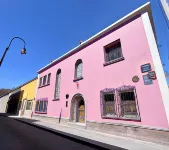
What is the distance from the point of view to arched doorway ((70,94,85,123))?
1056 cm

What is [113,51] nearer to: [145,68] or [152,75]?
[145,68]

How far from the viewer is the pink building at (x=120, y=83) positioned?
6.05m

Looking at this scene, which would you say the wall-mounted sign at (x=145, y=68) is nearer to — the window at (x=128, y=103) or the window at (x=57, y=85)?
the window at (x=128, y=103)

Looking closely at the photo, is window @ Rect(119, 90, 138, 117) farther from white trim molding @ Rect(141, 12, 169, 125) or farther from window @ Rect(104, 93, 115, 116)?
white trim molding @ Rect(141, 12, 169, 125)

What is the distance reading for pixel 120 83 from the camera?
749 cm

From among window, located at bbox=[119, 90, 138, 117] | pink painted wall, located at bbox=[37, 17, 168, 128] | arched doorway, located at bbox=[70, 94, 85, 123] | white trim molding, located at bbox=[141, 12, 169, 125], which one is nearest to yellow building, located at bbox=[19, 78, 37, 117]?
pink painted wall, located at bbox=[37, 17, 168, 128]

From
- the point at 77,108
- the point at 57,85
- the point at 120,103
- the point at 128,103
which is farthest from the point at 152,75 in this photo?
the point at 57,85

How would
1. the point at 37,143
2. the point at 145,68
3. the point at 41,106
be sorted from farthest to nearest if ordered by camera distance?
1. the point at 41,106
2. the point at 145,68
3. the point at 37,143

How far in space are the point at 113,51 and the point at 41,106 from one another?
12.0 metres

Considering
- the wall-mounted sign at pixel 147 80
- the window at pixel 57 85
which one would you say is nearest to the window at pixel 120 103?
the wall-mounted sign at pixel 147 80

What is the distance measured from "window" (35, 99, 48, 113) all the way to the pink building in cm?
332

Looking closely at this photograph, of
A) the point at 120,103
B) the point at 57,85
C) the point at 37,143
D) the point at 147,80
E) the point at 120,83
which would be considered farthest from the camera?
the point at 57,85

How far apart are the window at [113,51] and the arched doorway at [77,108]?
4.14m

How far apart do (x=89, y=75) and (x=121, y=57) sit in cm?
306
